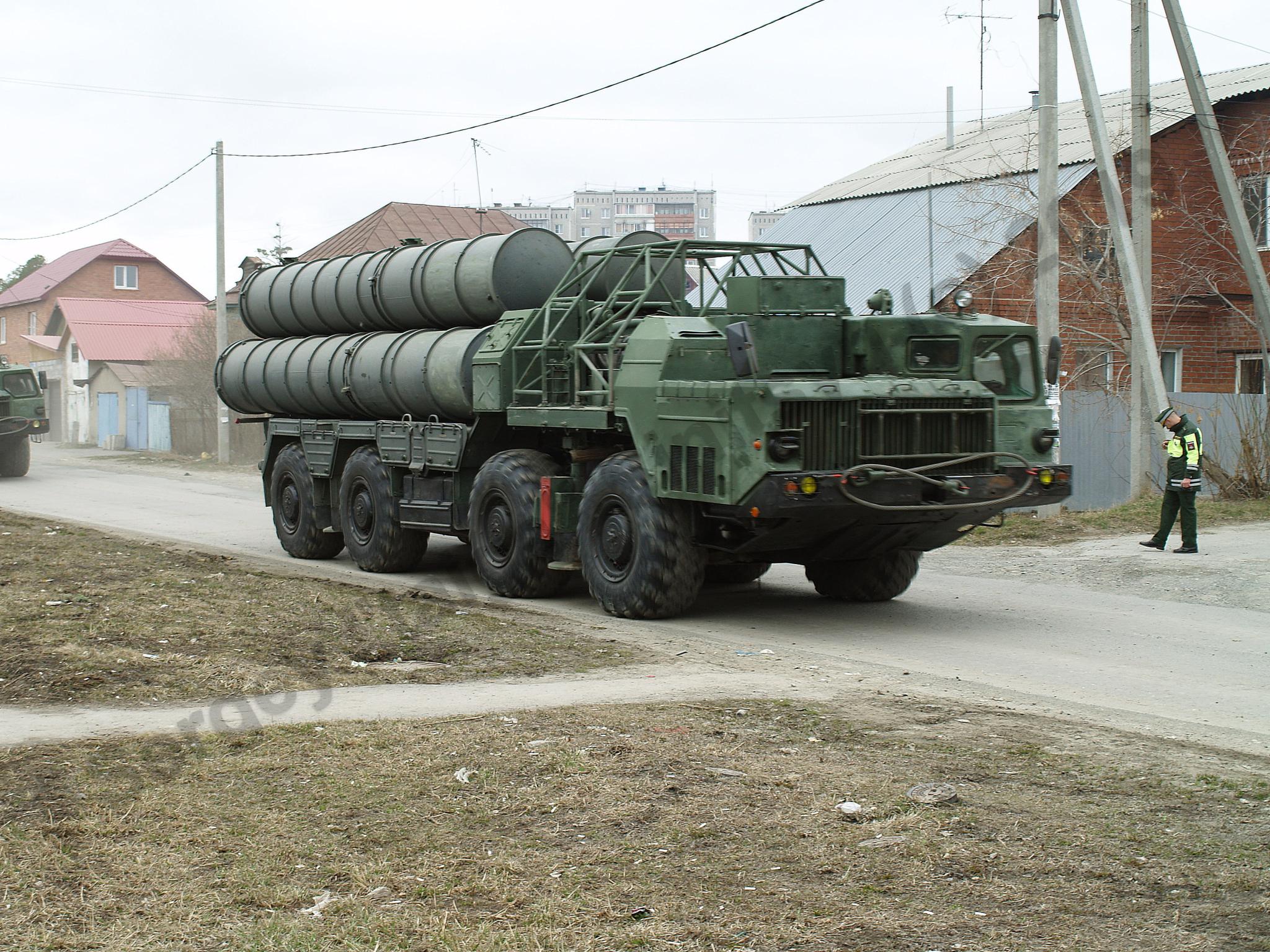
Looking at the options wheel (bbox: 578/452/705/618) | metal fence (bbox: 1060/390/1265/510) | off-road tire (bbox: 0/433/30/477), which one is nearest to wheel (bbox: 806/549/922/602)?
wheel (bbox: 578/452/705/618)

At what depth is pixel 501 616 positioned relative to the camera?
1175 cm

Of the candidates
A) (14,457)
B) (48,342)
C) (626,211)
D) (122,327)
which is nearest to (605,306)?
(14,457)

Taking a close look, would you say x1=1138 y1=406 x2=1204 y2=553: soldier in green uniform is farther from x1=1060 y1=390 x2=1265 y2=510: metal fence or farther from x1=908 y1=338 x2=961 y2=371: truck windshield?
x1=1060 y1=390 x2=1265 y2=510: metal fence

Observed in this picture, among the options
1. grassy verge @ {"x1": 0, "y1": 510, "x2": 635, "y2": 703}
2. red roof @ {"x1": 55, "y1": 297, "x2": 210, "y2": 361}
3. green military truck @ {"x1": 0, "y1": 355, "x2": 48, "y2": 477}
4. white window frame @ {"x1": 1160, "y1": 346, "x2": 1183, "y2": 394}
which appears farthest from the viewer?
red roof @ {"x1": 55, "y1": 297, "x2": 210, "y2": 361}

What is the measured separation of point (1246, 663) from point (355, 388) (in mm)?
9406

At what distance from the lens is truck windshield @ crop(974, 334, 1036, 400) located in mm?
11599

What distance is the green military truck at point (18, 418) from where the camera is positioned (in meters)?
30.1

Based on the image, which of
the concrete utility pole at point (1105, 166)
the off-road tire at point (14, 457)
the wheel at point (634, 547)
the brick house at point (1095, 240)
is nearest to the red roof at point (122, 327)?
the off-road tire at point (14, 457)

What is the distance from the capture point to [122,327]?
6162 centimetres

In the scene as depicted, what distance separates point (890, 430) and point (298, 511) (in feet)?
28.0

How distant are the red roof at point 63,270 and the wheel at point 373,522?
217 feet

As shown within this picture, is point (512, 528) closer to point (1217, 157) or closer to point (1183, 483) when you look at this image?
point (1183, 483)

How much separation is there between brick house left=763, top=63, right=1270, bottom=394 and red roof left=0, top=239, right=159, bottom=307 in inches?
2222

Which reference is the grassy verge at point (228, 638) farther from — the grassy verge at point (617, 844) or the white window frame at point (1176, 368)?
the white window frame at point (1176, 368)
